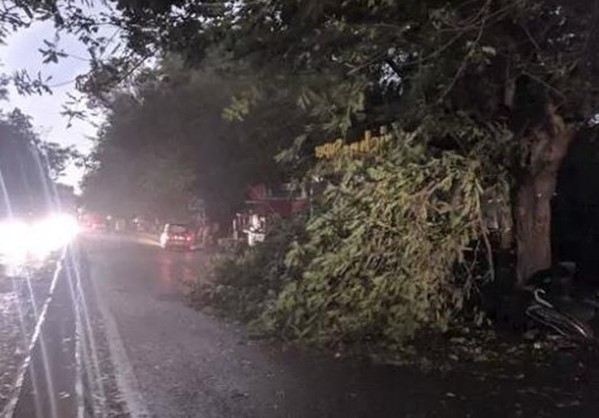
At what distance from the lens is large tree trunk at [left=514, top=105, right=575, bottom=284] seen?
43.7 feet

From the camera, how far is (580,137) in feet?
52.5

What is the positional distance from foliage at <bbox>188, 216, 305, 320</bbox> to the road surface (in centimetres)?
113

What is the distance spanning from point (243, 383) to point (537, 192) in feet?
21.9

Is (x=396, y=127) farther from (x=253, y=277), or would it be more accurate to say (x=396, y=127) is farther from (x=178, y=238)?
(x=178, y=238)

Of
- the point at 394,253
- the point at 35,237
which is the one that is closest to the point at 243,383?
the point at 394,253

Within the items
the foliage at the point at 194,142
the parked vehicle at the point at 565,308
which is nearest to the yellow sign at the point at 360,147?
the parked vehicle at the point at 565,308

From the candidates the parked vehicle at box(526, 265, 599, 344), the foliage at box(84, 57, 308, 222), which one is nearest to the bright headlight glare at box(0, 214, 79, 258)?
the foliage at box(84, 57, 308, 222)

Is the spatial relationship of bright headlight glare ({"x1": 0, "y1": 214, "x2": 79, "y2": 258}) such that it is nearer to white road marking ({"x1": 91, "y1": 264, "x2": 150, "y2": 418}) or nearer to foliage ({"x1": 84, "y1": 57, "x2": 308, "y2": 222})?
foliage ({"x1": 84, "y1": 57, "x2": 308, "y2": 222})

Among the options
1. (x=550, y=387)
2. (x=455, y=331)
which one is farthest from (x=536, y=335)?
(x=550, y=387)

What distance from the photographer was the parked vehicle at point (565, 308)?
10992mm

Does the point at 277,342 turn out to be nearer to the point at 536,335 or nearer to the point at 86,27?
the point at 536,335

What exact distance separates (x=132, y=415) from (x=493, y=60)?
23.2 ft

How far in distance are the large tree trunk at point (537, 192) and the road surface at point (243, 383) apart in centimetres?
371

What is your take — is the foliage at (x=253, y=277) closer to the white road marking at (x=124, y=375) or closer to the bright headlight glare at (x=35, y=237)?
the white road marking at (x=124, y=375)
